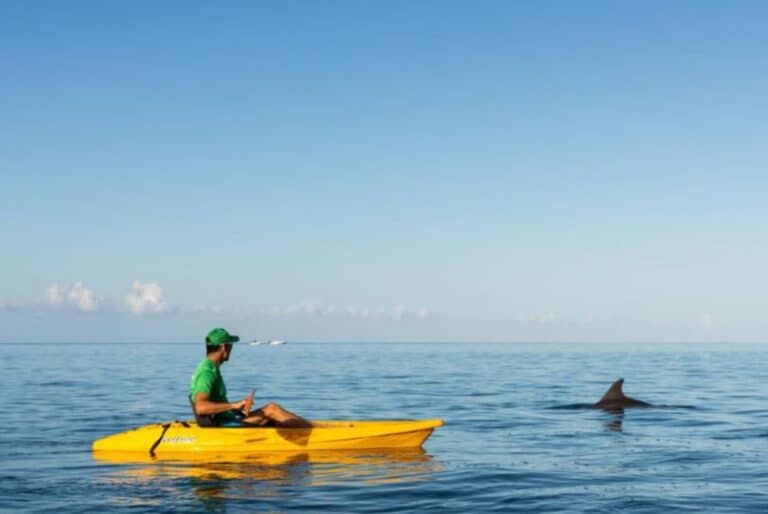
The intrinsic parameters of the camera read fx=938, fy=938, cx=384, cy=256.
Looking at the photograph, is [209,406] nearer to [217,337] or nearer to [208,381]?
[208,381]

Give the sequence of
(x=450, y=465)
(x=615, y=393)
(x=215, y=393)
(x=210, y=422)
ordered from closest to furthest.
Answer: (x=450, y=465) → (x=215, y=393) → (x=210, y=422) → (x=615, y=393)

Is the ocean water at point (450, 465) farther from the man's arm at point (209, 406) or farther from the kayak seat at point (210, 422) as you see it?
the kayak seat at point (210, 422)

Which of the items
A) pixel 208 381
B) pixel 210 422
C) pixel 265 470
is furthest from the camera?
pixel 210 422

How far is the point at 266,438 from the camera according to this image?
61.7 ft

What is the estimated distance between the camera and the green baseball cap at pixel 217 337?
18.1m

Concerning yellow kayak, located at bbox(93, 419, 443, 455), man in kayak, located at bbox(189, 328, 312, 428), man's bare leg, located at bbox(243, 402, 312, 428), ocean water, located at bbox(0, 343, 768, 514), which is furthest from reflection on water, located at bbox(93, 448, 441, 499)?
man in kayak, located at bbox(189, 328, 312, 428)

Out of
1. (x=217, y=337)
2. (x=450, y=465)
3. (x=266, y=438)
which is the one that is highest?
(x=217, y=337)

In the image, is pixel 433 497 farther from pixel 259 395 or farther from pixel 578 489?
pixel 259 395

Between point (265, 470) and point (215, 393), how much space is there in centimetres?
219

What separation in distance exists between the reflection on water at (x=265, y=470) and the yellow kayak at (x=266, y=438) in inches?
7.4

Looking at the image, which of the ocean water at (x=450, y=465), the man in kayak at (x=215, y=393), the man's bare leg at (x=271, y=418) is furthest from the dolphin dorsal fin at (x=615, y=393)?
the man in kayak at (x=215, y=393)

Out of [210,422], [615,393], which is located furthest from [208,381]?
[615,393]

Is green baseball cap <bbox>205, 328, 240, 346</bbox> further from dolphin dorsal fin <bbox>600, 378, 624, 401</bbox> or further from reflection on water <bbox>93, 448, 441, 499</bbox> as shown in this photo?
dolphin dorsal fin <bbox>600, 378, 624, 401</bbox>

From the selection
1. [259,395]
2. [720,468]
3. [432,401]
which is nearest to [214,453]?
[720,468]
